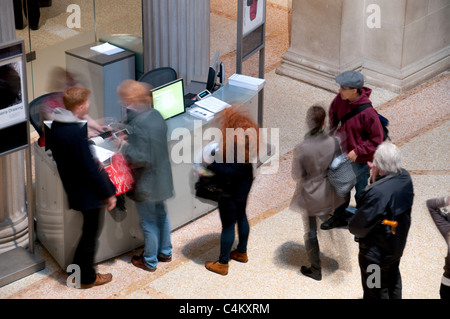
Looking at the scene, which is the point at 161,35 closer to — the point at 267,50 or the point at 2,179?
the point at 2,179

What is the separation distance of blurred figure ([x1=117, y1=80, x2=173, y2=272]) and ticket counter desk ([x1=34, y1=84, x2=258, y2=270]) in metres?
0.28

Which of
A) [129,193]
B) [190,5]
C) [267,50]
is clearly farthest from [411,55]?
[129,193]

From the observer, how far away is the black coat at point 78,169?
19.3ft

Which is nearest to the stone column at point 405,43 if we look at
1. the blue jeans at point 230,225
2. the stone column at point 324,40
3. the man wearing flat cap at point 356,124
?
the stone column at point 324,40

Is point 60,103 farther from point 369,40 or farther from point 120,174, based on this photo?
point 369,40

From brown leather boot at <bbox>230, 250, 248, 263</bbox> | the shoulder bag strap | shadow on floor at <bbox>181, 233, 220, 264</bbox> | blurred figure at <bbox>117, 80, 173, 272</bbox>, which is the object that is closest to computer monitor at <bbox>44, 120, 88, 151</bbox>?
blurred figure at <bbox>117, 80, 173, 272</bbox>

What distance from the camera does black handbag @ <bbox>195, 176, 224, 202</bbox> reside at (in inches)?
244

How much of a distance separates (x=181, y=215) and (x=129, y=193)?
89cm

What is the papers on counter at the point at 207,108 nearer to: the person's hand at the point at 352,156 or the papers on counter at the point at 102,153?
the papers on counter at the point at 102,153

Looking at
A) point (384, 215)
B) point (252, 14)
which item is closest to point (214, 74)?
point (252, 14)

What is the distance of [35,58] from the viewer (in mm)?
9523

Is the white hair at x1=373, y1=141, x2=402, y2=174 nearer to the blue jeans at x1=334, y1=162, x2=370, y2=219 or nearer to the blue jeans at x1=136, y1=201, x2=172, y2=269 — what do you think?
the blue jeans at x1=334, y1=162, x2=370, y2=219

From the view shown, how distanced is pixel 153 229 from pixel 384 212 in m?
2.03

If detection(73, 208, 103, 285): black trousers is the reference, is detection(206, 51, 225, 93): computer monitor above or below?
above
